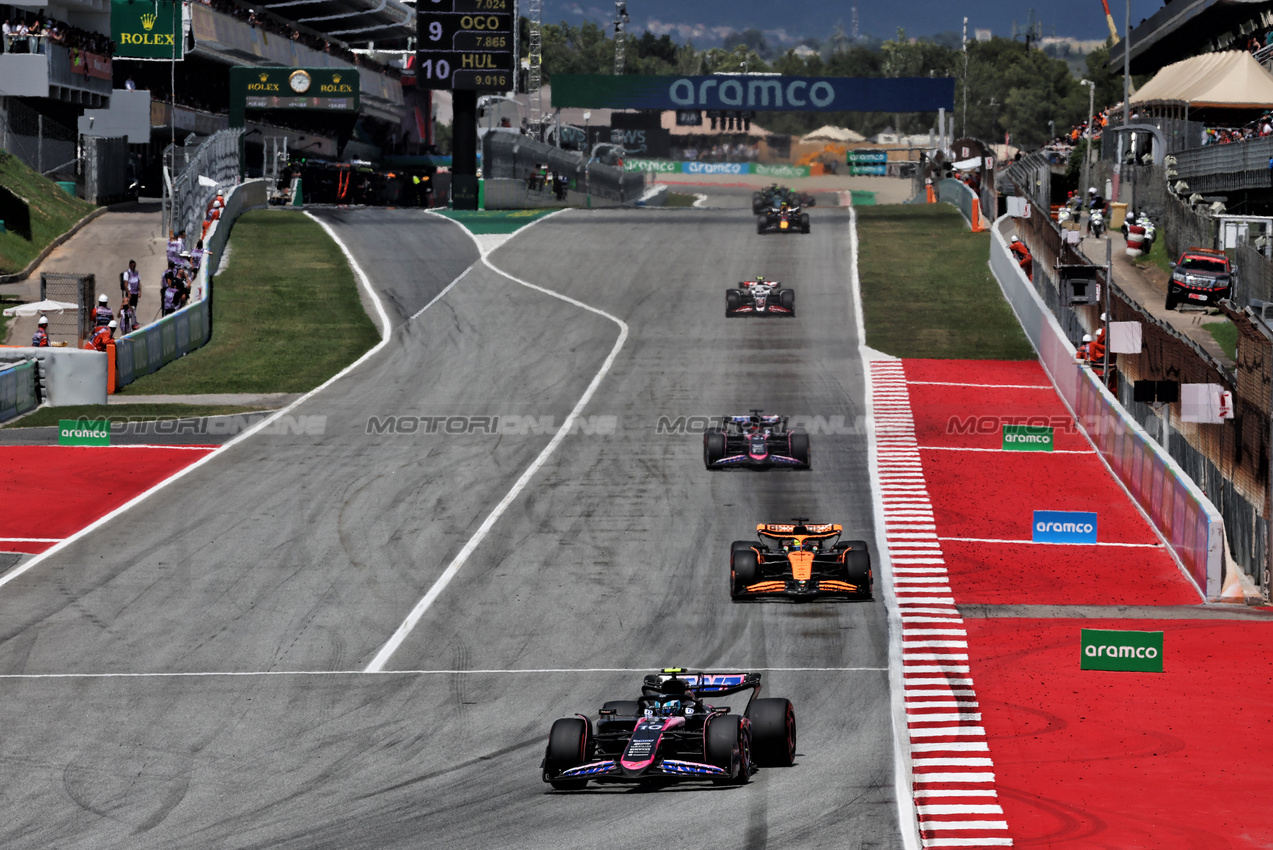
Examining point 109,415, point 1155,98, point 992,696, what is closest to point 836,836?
point 992,696

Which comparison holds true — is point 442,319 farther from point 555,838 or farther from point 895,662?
point 555,838

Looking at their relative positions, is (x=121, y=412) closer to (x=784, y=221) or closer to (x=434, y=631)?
(x=434, y=631)

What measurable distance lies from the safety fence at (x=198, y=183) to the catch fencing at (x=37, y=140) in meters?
4.87

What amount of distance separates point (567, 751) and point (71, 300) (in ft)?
109

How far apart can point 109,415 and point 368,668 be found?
62.4ft

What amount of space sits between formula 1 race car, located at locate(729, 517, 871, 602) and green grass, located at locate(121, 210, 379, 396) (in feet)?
65.1

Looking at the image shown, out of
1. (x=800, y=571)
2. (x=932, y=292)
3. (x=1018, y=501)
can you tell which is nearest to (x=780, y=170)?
(x=932, y=292)

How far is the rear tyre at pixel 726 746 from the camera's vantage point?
14234 mm

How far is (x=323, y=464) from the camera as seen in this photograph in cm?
3111

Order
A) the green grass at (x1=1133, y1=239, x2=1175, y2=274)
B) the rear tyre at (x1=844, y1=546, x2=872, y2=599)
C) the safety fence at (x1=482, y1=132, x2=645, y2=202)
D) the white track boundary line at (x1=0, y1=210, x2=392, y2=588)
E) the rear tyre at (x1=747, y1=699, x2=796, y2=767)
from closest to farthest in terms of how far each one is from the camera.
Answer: the rear tyre at (x1=747, y1=699, x2=796, y2=767) < the rear tyre at (x1=844, y1=546, x2=872, y2=599) < the white track boundary line at (x1=0, y1=210, x2=392, y2=588) < the green grass at (x1=1133, y1=239, x2=1175, y2=274) < the safety fence at (x1=482, y1=132, x2=645, y2=202)

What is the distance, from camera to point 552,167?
92375 mm

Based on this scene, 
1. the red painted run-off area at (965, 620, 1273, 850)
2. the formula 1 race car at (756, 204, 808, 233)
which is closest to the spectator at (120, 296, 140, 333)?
the formula 1 race car at (756, 204, 808, 233)

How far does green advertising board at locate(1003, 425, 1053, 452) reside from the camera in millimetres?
30062

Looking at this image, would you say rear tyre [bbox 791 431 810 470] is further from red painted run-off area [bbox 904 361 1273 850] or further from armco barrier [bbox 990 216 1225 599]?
armco barrier [bbox 990 216 1225 599]
